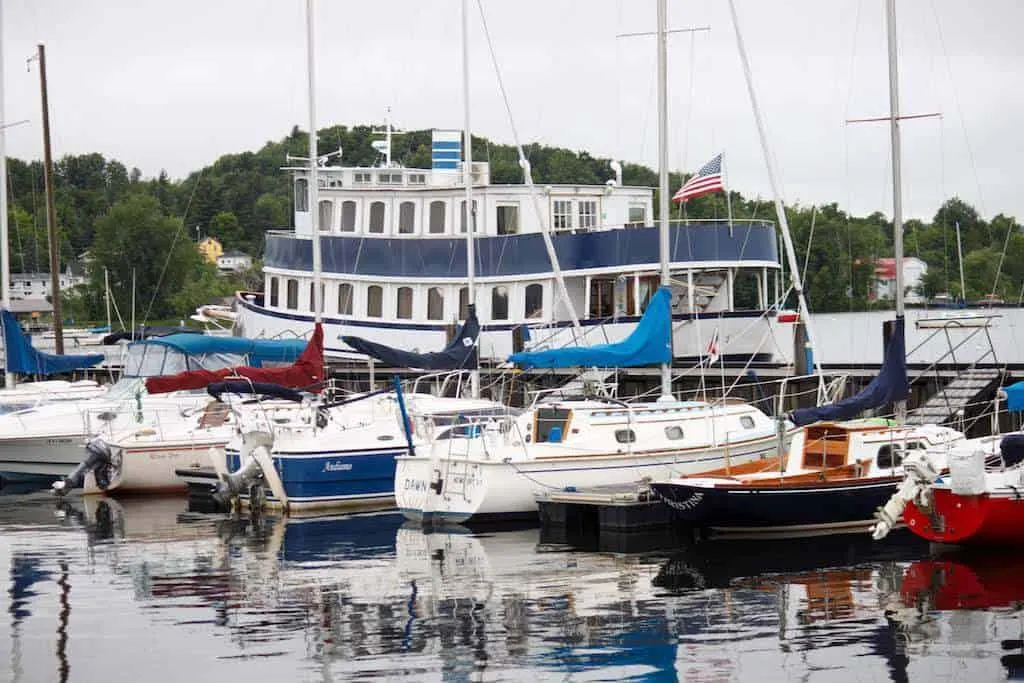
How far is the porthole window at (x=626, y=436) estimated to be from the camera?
85.7 feet

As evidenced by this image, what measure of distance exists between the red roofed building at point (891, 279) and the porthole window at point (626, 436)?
6421 centimetres

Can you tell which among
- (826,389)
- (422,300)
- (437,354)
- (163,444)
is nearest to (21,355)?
(422,300)

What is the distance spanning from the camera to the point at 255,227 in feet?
436

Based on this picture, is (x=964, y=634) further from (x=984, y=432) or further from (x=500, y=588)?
(x=984, y=432)

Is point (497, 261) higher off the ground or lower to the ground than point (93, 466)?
higher

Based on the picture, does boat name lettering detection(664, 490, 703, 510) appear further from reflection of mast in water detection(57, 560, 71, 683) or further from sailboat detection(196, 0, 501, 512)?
reflection of mast in water detection(57, 560, 71, 683)

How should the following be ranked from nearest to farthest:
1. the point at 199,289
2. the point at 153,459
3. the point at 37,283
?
the point at 153,459, the point at 199,289, the point at 37,283

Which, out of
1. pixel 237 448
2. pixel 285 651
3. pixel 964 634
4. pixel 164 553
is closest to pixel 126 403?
pixel 237 448

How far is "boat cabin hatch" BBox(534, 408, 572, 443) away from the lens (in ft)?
85.5

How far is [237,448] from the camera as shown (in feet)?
95.0

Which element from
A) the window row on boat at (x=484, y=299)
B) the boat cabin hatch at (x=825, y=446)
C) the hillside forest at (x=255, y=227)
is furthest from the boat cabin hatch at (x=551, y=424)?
the hillside forest at (x=255, y=227)

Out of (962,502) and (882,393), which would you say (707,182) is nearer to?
(882,393)

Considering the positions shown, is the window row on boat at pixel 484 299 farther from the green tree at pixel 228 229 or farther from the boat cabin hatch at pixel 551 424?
the green tree at pixel 228 229

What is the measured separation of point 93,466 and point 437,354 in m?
7.34
